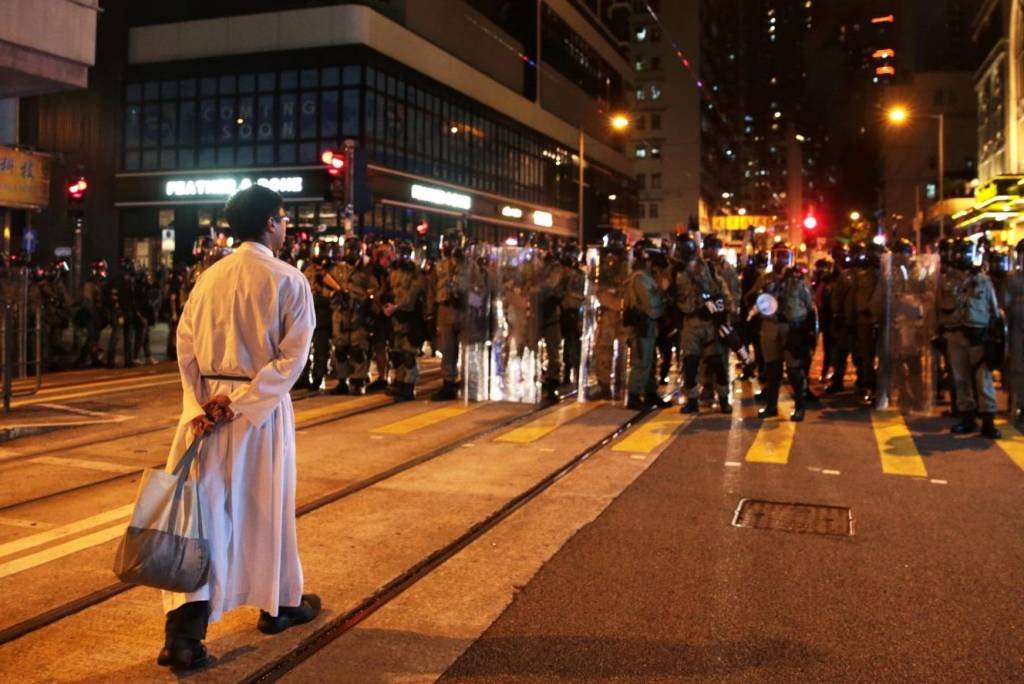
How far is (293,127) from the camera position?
35594 mm

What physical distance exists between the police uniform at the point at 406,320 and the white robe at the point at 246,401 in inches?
340

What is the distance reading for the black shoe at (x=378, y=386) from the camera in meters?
13.8

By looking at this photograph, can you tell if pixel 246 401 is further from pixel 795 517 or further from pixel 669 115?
pixel 669 115

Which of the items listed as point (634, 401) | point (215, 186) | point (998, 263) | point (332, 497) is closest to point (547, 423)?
point (634, 401)

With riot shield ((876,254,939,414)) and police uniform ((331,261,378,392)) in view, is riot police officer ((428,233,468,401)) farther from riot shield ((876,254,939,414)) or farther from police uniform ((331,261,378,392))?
riot shield ((876,254,939,414))

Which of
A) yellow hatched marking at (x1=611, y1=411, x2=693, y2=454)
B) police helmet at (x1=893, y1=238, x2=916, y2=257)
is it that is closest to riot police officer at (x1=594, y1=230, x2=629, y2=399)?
yellow hatched marking at (x1=611, y1=411, x2=693, y2=454)

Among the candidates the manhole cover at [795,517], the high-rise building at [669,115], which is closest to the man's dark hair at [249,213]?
the manhole cover at [795,517]

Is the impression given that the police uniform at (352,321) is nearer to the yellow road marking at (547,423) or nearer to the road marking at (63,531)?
the yellow road marking at (547,423)

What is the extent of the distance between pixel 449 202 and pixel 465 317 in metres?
29.0

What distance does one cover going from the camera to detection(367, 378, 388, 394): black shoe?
1380 cm

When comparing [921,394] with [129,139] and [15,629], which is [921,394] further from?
[129,139]

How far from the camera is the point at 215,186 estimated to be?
36.4m

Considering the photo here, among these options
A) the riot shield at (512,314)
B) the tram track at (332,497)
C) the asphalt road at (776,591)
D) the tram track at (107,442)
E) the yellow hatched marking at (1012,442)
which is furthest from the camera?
the riot shield at (512,314)

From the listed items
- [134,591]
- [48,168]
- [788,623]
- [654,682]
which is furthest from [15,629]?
[48,168]
